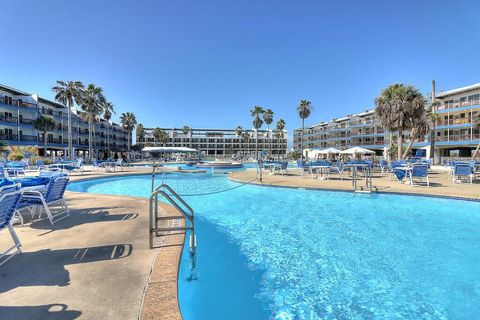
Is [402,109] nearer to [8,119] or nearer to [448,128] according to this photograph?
[448,128]

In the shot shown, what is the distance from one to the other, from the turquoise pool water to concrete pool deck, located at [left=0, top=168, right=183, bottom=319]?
58 cm

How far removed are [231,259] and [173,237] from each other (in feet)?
3.99

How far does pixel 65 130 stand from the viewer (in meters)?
50.8

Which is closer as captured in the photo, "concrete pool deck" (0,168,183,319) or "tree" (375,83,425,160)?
"concrete pool deck" (0,168,183,319)

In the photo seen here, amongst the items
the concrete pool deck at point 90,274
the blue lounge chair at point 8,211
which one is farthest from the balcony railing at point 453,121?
the blue lounge chair at point 8,211

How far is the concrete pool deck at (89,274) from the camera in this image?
2.44 metres

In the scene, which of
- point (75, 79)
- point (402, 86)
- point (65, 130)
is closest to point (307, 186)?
point (402, 86)

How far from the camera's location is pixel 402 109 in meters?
22.3

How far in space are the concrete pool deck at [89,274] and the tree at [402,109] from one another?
24.1 meters

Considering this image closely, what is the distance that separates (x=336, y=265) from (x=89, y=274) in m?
3.93

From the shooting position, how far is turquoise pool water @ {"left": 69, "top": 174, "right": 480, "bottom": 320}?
11.3ft

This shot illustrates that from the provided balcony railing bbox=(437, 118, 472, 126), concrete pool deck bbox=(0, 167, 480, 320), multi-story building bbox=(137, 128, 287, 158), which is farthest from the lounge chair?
multi-story building bbox=(137, 128, 287, 158)

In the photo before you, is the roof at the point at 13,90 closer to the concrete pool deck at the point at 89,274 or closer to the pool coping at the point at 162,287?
the concrete pool deck at the point at 89,274

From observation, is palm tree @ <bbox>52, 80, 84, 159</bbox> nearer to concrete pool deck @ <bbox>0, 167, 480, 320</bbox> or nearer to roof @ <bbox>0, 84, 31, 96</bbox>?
roof @ <bbox>0, 84, 31, 96</bbox>
